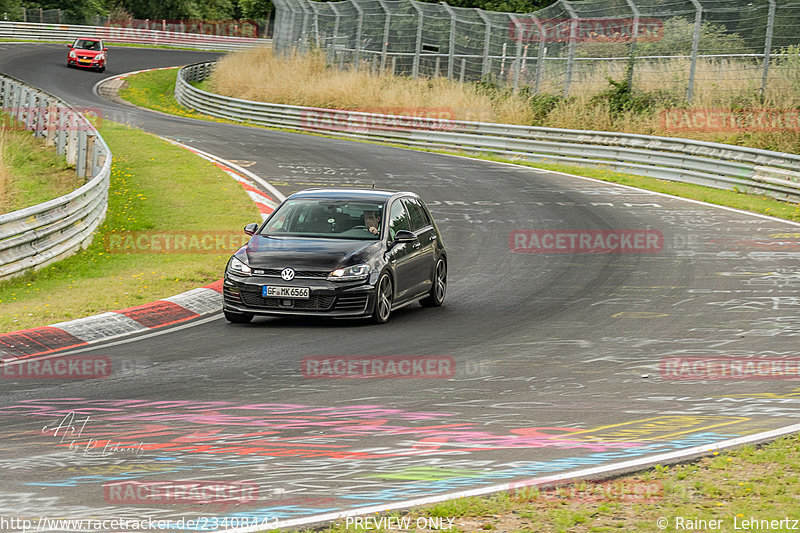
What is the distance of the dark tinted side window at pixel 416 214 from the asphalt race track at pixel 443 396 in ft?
3.40

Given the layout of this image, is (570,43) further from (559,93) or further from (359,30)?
(359,30)

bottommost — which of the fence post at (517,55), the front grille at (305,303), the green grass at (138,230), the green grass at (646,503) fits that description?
the green grass at (138,230)

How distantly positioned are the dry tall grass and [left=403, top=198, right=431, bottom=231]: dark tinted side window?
49.0 ft

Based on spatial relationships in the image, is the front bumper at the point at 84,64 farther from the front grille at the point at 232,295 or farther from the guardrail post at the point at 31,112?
the front grille at the point at 232,295

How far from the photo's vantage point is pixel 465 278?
15.7 meters

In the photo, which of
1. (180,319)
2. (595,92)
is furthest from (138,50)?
(180,319)

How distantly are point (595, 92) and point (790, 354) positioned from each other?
79.4 feet

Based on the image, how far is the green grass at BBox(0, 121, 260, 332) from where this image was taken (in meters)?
13.3

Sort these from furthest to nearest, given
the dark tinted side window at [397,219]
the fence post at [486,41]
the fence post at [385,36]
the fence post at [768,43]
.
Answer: the fence post at [385,36] → the fence post at [486,41] → the fence post at [768,43] → the dark tinted side window at [397,219]

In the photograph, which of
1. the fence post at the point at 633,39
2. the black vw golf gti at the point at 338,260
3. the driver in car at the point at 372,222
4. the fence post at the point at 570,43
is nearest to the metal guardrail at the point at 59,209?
the black vw golf gti at the point at 338,260

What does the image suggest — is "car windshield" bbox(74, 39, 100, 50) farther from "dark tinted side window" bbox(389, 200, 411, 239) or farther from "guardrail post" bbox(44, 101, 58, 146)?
"dark tinted side window" bbox(389, 200, 411, 239)

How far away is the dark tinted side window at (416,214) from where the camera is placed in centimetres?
1403

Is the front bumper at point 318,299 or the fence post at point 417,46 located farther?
the fence post at point 417,46

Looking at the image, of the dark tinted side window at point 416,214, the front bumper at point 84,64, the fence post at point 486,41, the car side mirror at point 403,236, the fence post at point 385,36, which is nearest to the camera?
the car side mirror at point 403,236
